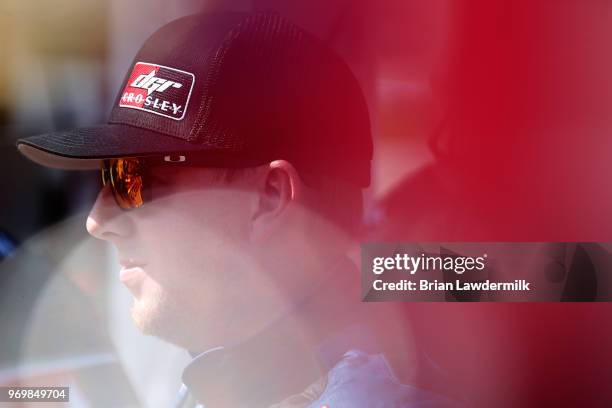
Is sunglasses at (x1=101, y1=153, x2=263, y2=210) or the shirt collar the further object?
the shirt collar

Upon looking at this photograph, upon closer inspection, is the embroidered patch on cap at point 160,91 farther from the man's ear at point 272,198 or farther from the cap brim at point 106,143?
the man's ear at point 272,198

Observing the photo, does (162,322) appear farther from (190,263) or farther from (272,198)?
(272,198)

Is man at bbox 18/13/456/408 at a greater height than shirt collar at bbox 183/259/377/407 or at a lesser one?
greater

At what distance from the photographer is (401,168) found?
1855 mm

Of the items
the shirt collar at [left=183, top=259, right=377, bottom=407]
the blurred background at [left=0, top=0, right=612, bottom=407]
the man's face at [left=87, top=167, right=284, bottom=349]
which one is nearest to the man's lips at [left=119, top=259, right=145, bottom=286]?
the man's face at [left=87, top=167, right=284, bottom=349]

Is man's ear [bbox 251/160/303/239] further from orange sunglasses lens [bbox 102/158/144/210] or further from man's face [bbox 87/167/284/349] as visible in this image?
orange sunglasses lens [bbox 102/158/144/210]

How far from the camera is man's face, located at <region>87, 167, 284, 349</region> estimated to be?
176 cm

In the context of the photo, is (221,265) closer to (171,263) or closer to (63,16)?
(171,263)

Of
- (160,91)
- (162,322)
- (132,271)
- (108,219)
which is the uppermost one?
(160,91)

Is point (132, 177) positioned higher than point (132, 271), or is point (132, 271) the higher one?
point (132, 177)

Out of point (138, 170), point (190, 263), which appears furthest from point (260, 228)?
point (138, 170)

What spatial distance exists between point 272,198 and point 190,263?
0.26m

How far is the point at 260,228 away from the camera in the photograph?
1760 mm

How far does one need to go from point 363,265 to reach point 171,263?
48 centimetres
